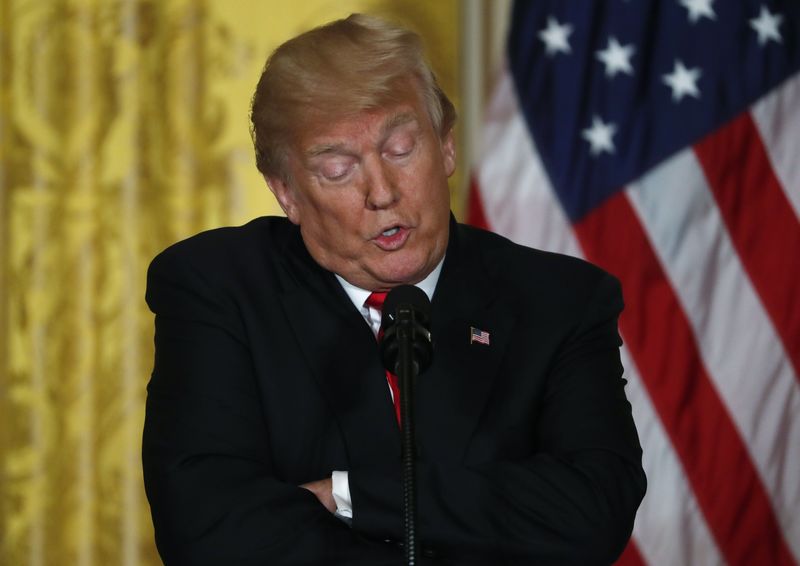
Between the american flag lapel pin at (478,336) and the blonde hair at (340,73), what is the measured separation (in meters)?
0.39

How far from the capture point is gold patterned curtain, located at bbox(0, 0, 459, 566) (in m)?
3.43

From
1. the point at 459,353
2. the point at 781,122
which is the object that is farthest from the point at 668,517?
the point at 459,353

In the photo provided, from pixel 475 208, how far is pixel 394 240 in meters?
1.45

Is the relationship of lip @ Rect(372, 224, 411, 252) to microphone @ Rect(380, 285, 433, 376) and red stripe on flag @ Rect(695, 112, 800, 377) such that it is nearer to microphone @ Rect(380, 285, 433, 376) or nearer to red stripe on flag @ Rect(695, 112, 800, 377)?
microphone @ Rect(380, 285, 433, 376)

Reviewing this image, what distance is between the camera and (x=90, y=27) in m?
3.46

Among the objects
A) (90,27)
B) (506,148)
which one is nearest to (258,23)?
(90,27)

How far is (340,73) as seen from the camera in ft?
6.54

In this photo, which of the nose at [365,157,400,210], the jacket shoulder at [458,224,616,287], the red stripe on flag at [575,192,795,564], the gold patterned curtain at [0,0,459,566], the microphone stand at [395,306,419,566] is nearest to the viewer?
the microphone stand at [395,306,419,566]

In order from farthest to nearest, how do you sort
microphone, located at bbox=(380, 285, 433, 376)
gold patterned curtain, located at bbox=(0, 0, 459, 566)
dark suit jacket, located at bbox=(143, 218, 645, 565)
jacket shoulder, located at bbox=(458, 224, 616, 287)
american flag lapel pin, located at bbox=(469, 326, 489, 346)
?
gold patterned curtain, located at bbox=(0, 0, 459, 566) → jacket shoulder, located at bbox=(458, 224, 616, 287) → american flag lapel pin, located at bbox=(469, 326, 489, 346) → dark suit jacket, located at bbox=(143, 218, 645, 565) → microphone, located at bbox=(380, 285, 433, 376)

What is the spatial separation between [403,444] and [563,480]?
0.60m

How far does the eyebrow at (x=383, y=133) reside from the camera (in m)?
2.00

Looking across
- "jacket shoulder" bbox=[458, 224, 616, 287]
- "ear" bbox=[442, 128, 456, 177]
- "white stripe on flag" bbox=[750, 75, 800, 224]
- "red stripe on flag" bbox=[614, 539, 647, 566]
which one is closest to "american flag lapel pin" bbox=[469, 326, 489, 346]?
"jacket shoulder" bbox=[458, 224, 616, 287]

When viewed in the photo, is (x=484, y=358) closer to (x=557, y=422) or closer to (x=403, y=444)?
(x=557, y=422)

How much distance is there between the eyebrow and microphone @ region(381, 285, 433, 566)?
51cm
